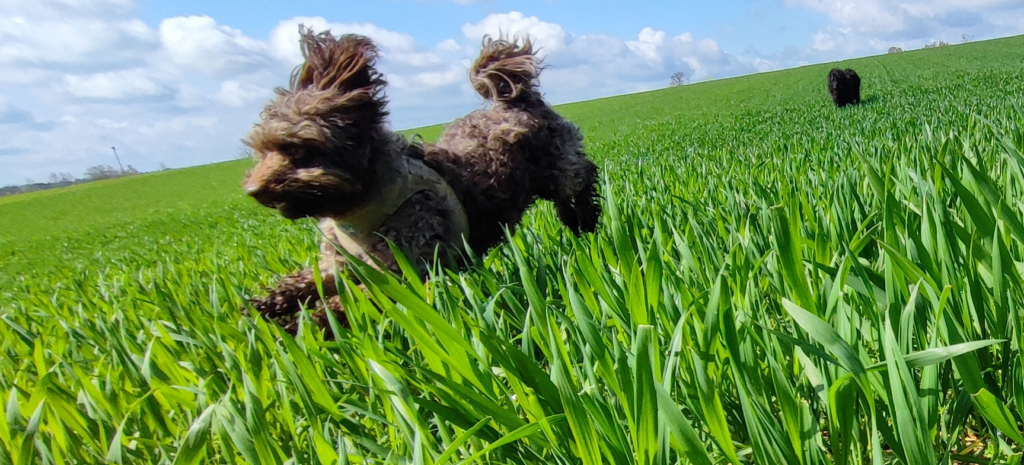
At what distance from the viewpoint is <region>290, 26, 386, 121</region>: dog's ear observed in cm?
267

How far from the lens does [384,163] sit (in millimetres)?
2754

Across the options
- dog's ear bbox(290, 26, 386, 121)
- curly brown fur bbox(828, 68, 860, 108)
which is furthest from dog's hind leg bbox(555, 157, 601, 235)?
curly brown fur bbox(828, 68, 860, 108)

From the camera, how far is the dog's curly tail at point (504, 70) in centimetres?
340

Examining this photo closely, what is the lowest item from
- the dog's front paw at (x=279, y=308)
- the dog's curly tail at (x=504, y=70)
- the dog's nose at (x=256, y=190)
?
the dog's front paw at (x=279, y=308)

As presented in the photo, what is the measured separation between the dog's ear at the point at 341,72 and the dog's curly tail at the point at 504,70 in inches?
30.6

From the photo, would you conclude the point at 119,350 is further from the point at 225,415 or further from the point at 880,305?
the point at 880,305

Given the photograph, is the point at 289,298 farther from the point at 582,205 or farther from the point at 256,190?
the point at 582,205

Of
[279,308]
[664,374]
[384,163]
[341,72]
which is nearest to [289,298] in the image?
[279,308]

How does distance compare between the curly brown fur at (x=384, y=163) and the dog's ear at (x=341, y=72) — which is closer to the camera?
the curly brown fur at (x=384, y=163)

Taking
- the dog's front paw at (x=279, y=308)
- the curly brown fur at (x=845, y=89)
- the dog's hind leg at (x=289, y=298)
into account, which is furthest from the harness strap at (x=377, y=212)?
the curly brown fur at (x=845, y=89)

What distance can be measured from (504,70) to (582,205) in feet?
3.17

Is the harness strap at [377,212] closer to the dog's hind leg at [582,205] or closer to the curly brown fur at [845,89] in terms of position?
the dog's hind leg at [582,205]

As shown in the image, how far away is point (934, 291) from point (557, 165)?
2536 mm

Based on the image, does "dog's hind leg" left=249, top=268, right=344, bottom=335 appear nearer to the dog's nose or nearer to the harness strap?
the harness strap
